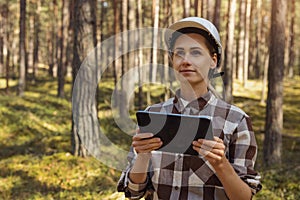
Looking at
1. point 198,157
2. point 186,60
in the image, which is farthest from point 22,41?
point 198,157

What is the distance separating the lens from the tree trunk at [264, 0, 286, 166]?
12.1m

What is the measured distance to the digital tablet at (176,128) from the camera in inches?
88.1

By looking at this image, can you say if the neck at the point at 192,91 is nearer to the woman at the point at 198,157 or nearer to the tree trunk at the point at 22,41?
the woman at the point at 198,157

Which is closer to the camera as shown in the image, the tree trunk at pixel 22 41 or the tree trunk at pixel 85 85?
the tree trunk at pixel 85 85

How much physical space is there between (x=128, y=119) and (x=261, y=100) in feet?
85.1

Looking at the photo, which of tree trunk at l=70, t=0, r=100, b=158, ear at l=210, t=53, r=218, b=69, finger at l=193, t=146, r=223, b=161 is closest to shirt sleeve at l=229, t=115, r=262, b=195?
finger at l=193, t=146, r=223, b=161

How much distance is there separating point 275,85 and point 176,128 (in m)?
10.6

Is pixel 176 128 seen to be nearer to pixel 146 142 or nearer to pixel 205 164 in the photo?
A: pixel 146 142

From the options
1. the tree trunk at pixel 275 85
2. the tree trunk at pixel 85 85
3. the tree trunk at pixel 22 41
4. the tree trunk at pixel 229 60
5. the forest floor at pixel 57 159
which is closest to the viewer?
the forest floor at pixel 57 159

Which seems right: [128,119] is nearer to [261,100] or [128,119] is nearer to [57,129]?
[57,129]

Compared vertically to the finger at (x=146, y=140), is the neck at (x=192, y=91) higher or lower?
higher

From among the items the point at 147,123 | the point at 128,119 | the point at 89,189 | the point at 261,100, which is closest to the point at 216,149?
the point at 147,123

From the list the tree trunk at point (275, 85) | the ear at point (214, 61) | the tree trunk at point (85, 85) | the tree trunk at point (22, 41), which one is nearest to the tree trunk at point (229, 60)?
the tree trunk at point (275, 85)

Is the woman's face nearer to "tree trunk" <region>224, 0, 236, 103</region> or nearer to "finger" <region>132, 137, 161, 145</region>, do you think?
"finger" <region>132, 137, 161, 145</region>
